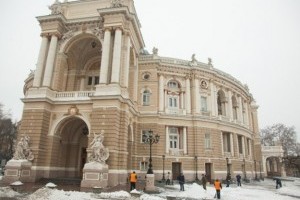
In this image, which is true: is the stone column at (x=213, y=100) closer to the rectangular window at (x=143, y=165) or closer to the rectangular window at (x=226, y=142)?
the rectangular window at (x=226, y=142)

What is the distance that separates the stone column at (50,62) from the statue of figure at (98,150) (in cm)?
914

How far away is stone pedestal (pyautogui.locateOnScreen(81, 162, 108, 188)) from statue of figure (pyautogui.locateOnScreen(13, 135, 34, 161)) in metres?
6.64

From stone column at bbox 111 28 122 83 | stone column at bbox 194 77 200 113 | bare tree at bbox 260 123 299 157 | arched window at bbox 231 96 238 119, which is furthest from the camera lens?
bare tree at bbox 260 123 299 157

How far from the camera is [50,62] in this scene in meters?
27.2

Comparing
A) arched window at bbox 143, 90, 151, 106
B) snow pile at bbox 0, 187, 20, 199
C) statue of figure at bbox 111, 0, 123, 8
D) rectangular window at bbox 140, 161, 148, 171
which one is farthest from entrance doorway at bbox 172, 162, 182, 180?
statue of figure at bbox 111, 0, 123, 8

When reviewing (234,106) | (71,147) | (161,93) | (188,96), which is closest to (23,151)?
(71,147)

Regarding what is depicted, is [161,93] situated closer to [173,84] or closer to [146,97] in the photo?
[146,97]

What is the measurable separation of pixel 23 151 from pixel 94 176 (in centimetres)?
809

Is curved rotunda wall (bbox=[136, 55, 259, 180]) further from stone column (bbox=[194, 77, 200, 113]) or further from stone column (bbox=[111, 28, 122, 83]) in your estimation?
stone column (bbox=[111, 28, 122, 83])

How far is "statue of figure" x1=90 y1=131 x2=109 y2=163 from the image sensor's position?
21016mm

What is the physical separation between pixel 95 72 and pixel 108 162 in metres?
14.4

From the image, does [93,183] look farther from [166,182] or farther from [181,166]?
[181,166]

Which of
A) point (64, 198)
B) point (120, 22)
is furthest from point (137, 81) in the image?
point (64, 198)

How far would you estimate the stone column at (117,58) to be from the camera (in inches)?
961
